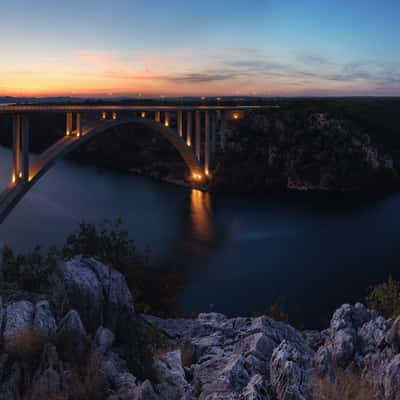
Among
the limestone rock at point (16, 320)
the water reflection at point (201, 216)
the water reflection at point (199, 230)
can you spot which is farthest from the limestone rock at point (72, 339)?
the water reflection at point (201, 216)

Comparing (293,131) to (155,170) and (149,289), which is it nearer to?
(155,170)

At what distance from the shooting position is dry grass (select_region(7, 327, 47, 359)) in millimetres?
5359

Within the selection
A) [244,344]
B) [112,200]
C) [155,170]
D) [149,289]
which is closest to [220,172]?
[155,170]

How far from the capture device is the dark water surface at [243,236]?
18328 mm

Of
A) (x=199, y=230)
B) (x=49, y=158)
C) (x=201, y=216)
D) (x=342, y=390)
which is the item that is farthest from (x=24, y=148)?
(x=342, y=390)

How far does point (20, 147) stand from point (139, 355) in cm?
1499

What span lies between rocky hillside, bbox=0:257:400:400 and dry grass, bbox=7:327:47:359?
0.01 meters

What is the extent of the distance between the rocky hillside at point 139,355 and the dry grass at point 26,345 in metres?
0.01

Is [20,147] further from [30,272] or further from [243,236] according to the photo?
[30,272]

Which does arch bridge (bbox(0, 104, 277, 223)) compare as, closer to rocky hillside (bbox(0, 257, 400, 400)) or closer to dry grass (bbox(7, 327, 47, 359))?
rocky hillside (bbox(0, 257, 400, 400))

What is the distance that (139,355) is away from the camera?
6332 mm

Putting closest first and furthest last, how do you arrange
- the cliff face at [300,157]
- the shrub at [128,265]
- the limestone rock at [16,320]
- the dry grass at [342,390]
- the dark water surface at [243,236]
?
the dry grass at [342,390] < the limestone rock at [16,320] < the shrub at [128,265] < the dark water surface at [243,236] < the cliff face at [300,157]

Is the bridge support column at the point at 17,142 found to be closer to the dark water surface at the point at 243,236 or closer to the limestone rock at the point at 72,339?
the dark water surface at the point at 243,236

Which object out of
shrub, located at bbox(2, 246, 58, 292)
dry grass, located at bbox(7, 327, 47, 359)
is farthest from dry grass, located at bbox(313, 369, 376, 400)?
shrub, located at bbox(2, 246, 58, 292)
